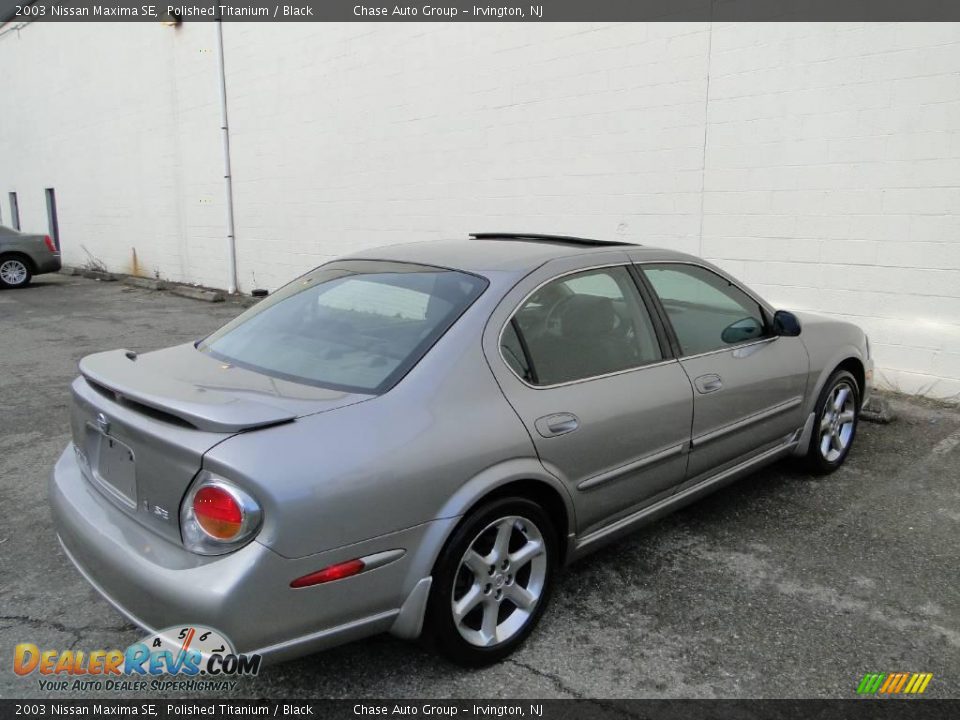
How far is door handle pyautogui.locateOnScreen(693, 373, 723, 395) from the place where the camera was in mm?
3529

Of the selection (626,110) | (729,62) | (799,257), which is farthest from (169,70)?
(799,257)

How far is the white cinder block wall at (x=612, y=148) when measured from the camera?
6098 mm

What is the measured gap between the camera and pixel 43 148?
2034 cm

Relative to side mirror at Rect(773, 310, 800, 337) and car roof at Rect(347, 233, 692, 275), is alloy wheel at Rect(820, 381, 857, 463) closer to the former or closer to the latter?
side mirror at Rect(773, 310, 800, 337)

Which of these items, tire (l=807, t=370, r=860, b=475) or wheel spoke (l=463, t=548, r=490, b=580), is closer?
wheel spoke (l=463, t=548, r=490, b=580)

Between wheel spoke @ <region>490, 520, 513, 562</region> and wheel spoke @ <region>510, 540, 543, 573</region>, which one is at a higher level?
wheel spoke @ <region>490, 520, 513, 562</region>

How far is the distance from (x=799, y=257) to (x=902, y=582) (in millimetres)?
3937

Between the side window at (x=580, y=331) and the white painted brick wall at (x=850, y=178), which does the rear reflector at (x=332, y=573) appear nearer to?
the side window at (x=580, y=331)

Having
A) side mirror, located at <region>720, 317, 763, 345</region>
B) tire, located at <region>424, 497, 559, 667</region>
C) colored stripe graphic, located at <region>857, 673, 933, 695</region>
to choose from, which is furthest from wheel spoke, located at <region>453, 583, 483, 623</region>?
side mirror, located at <region>720, 317, 763, 345</region>

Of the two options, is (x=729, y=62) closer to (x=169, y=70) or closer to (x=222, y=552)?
(x=222, y=552)

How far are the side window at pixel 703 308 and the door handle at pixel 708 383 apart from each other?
134mm
